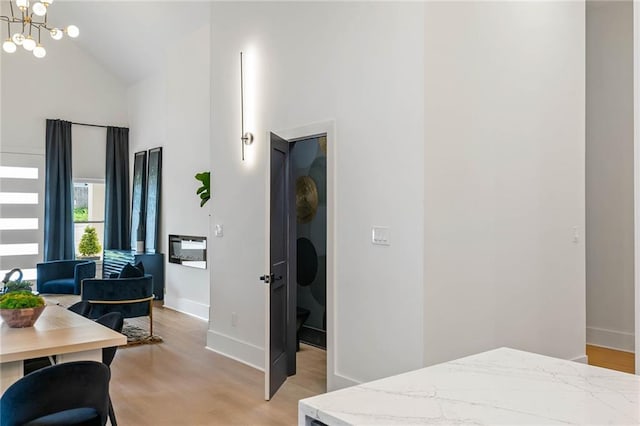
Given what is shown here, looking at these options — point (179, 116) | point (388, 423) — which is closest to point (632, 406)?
point (388, 423)

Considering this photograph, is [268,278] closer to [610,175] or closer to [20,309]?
[20,309]

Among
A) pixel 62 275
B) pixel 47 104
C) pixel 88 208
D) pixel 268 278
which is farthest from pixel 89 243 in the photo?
pixel 268 278

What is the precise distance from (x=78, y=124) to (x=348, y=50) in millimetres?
7073

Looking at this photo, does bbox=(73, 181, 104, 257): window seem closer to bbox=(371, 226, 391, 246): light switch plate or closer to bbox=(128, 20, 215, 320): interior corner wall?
bbox=(128, 20, 215, 320): interior corner wall

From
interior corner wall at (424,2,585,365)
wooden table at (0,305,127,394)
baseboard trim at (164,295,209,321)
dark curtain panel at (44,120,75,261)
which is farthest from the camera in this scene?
dark curtain panel at (44,120,75,261)

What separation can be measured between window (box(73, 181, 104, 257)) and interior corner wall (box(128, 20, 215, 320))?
1.69m

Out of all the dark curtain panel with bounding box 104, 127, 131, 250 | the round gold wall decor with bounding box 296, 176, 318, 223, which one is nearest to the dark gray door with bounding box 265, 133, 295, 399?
the round gold wall decor with bounding box 296, 176, 318, 223

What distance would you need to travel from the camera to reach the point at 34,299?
2.98 m

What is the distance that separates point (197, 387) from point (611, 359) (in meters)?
3.93

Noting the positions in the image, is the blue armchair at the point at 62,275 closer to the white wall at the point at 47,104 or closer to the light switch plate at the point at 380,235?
the white wall at the point at 47,104

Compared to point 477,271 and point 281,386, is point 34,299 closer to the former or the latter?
point 281,386

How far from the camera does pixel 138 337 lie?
604 centimetres

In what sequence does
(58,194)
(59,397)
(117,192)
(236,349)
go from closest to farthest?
(59,397), (236,349), (58,194), (117,192)

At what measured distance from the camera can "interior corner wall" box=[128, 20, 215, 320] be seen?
744 centimetres
